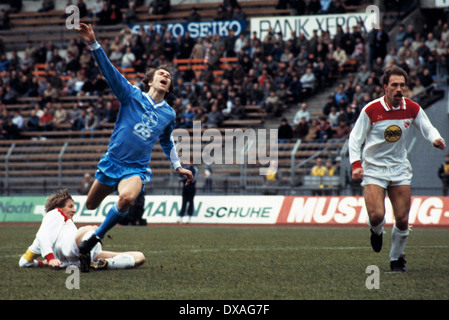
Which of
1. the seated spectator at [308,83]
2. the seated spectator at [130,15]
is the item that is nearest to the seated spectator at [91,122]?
the seated spectator at [130,15]

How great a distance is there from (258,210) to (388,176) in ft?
46.6

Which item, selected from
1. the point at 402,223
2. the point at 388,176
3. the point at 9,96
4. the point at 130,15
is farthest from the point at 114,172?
the point at 130,15

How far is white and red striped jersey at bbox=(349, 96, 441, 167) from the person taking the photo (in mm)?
9344

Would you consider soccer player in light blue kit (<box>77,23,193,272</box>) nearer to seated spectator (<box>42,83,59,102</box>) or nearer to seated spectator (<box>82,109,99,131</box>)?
seated spectator (<box>82,109,99,131</box>)

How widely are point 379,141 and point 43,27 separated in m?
30.5

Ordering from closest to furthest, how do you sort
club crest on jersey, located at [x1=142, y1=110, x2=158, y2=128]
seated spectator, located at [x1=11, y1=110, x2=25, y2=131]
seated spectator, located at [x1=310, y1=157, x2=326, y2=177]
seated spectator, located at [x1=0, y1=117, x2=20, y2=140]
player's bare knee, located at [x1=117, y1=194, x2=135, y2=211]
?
player's bare knee, located at [x1=117, y1=194, x2=135, y2=211] → club crest on jersey, located at [x1=142, y1=110, x2=158, y2=128] → seated spectator, located at [x1=310, y1=157, x2=326, y2=177] → seated spectator, located at [x1=0, y1=117, x2=20, y2=140] → seated spectator, located at [x1=11, y1=110, x2=25, y2=131]

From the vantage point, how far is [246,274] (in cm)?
902

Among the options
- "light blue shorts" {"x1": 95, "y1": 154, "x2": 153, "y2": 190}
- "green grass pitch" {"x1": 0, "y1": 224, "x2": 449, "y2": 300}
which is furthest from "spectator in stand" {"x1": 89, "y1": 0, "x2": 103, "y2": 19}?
"light blue shorts" {"x1": 95, "y1": 154, "x2": 153, "y2": 190}

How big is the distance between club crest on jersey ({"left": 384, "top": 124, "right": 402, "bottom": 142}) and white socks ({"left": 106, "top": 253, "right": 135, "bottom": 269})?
11.4 feet

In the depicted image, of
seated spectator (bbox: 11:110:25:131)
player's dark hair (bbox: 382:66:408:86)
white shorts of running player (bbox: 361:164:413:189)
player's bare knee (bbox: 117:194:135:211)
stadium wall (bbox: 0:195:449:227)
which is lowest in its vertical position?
stadium wall (bbox: 0:195:449:227)

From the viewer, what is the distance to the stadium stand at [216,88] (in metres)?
25.1

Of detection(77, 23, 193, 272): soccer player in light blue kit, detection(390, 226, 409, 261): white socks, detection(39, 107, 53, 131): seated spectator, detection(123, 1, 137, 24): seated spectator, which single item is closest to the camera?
detection(77, 23, 193, 272): soccer player in light blue kit
